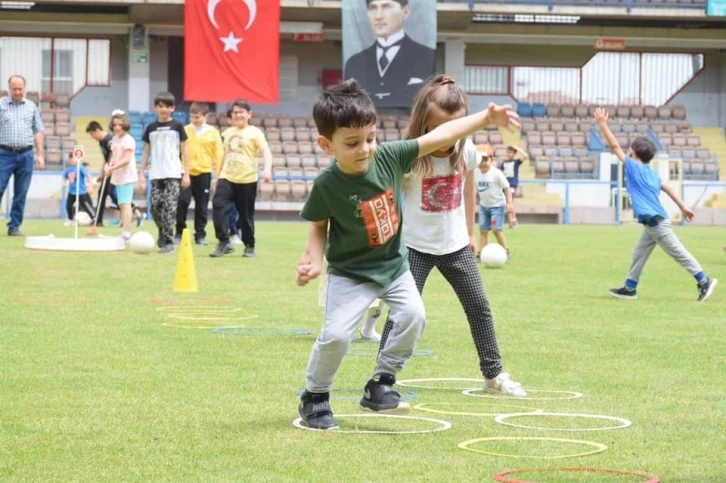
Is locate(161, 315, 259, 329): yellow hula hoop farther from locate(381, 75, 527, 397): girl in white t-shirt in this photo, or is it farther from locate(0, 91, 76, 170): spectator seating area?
locate(0, 91, 76, 170): spectator seating area

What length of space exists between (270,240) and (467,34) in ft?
84.7

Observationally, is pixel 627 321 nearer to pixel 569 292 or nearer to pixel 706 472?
pixel 569 292

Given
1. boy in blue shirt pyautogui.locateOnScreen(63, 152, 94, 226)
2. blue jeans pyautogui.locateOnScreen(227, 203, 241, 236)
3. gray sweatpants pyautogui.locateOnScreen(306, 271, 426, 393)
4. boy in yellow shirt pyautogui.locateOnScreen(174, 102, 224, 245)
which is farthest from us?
boy in blue shirt pyautogui.locateOnScreen(63, 152, 94, 226)

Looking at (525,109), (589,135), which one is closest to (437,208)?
(589,135)

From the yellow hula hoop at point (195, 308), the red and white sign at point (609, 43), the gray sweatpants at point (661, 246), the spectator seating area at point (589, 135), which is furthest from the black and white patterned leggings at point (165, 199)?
the red and white sign at point (609, 43)

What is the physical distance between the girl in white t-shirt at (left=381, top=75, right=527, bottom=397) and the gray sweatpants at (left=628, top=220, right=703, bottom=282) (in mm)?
6467

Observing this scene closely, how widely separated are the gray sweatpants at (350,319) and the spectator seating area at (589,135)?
3675cm

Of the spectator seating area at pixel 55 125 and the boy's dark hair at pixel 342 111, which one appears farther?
the spectator seating area at pixel 55 125

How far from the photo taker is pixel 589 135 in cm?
4475

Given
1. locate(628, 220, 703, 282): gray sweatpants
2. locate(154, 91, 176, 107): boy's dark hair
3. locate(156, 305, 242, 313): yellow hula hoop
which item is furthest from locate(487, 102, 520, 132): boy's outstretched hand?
locate(154, 91, 176, 107): boy's dark hair

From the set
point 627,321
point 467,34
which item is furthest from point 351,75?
point 627,321

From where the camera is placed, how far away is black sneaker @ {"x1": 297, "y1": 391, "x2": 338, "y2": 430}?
5.75 m

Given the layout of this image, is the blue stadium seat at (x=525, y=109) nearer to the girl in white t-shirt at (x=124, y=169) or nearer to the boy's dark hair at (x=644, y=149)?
the girl in white t-shirt at (x=124, y=169)

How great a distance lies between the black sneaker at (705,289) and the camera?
1308cm
